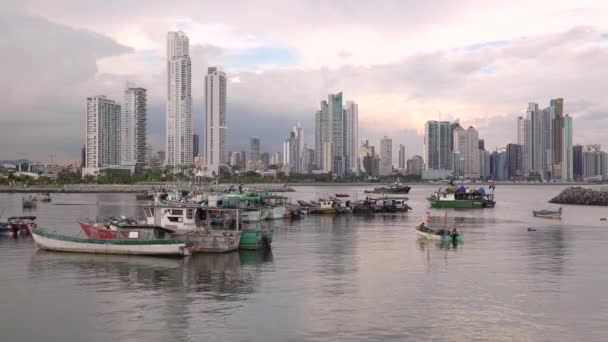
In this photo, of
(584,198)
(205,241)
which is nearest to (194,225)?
(205,241)

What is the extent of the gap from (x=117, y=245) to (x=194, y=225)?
5.86 metres

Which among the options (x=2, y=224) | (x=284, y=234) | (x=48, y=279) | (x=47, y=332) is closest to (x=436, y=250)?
(x=284, y=234)

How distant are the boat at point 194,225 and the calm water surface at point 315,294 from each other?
1321 millimetres

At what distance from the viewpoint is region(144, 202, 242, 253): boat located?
4003 centimetres

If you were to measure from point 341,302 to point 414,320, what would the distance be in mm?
3974

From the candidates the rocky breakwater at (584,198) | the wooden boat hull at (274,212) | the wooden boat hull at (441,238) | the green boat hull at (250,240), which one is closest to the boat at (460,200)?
the rocky breakwater at (584,198)

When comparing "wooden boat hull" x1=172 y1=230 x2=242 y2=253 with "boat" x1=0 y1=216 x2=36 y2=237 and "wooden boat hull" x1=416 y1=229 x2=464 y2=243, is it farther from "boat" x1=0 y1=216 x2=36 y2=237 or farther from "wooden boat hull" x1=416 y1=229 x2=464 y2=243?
"boat" x1=0 y1=216 x2=36 y2=237

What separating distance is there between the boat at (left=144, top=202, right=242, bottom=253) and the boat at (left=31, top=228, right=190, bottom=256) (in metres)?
1.21

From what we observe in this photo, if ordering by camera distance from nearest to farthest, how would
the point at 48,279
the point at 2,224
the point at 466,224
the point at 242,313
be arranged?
1. the point at 242,313
2. the point at 48,279
3. the point at 2,224
4. the point at 466,224

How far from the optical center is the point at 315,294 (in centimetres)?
2819

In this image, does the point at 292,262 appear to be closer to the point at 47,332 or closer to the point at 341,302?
the point at 341,302

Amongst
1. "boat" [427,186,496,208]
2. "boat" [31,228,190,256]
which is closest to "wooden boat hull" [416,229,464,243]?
"boat" [31,228,190,256]

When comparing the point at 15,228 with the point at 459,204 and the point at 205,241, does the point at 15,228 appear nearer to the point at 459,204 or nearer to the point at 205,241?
the point at 205,241

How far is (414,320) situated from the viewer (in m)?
23.6
